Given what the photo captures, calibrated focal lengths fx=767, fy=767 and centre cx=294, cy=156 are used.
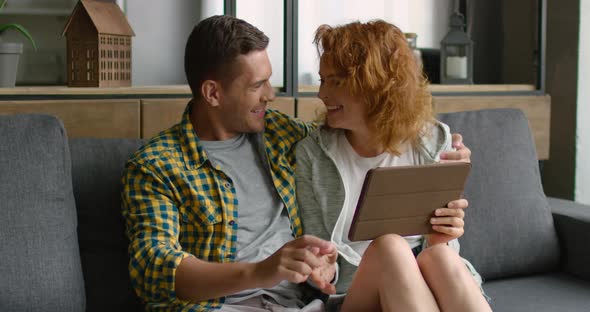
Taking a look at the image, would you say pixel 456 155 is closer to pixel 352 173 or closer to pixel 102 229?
pixel 352 173

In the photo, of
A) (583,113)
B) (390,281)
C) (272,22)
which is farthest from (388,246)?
(583,113)

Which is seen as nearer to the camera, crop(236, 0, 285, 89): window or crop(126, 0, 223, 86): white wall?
crop(236, 0, 285, 89): window

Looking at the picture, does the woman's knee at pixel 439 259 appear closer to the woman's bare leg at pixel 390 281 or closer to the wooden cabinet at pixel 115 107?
the woman's bare leg at pixel 390 281

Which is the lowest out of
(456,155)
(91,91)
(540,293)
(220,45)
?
(540,293)

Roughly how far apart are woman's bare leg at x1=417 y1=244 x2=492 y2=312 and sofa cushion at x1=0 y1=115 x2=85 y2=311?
73 cm

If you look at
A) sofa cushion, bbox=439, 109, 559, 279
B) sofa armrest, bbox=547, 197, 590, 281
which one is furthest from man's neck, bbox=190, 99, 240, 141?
sofa armrest, bbox=547, 197, 590, 281

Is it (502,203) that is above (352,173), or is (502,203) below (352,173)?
below

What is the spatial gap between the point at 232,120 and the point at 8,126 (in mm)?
476

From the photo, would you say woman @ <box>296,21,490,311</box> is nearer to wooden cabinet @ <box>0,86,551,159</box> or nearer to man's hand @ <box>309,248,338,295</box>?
man's hand @ <box>309,248,338,295</box>

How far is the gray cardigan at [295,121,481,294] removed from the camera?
1741mm

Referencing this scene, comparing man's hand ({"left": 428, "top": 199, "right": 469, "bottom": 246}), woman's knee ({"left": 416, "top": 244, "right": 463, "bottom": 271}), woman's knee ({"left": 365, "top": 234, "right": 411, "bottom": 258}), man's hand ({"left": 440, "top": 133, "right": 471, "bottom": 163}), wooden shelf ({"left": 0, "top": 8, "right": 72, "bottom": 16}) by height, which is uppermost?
wooden shelf ({"left": 0, "top": 8, "right": 72, "bottom": 16})

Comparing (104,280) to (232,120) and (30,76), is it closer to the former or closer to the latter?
(232,120)

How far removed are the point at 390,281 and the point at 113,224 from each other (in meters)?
0.66

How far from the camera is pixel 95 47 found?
2000 millimetres
